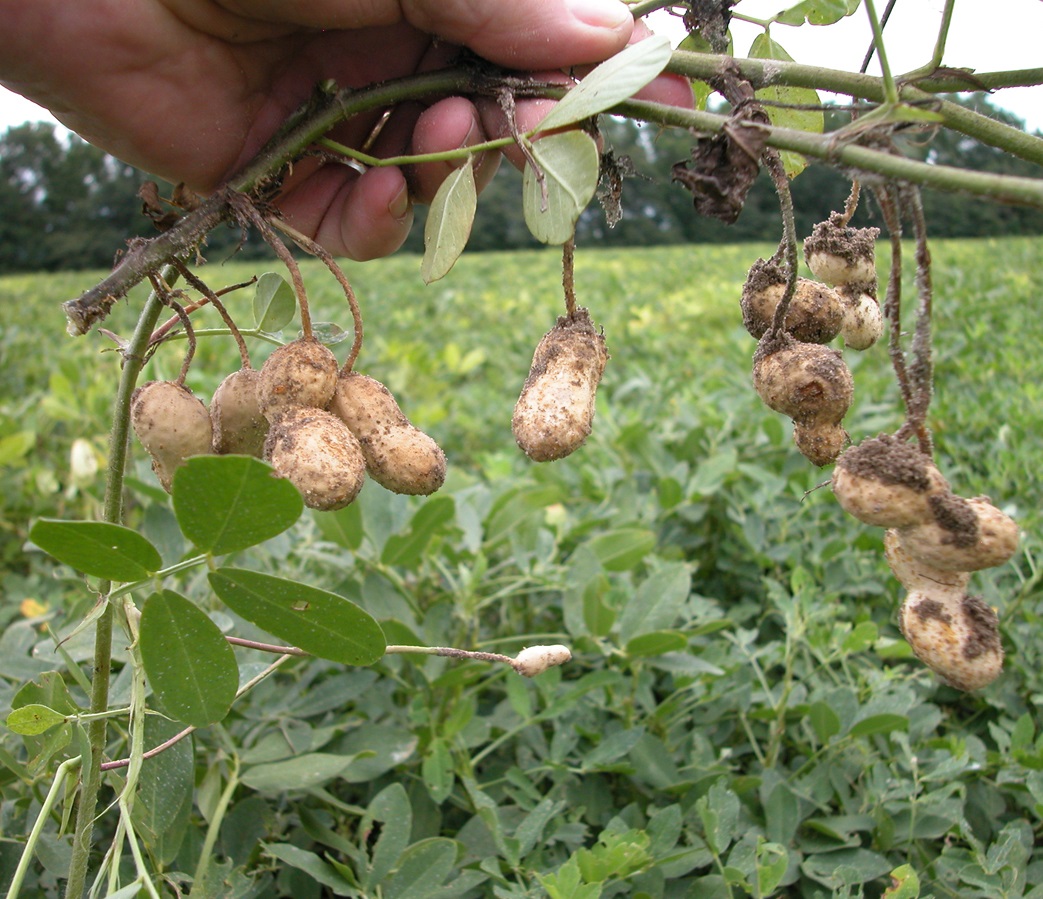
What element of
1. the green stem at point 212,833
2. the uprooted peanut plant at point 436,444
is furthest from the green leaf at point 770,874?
the green stem at point 212,833

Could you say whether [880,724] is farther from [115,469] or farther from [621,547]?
[115,469]

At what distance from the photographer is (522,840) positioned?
3.13ft

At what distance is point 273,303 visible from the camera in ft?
3.20

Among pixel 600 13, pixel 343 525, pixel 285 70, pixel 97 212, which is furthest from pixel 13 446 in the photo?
pixel 97 212

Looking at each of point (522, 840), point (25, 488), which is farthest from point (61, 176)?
point (522, 840)

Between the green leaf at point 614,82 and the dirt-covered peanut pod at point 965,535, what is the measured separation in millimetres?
401

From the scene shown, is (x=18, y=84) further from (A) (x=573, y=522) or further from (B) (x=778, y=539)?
(B) (x=778, y=539)

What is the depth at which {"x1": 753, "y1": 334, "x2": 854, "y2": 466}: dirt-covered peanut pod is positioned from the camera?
730 mm

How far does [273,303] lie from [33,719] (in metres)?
0.49

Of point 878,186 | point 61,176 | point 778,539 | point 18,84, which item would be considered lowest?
point 778,539

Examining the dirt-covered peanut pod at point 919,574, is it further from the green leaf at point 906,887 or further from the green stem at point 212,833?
the green stem at point 212,833

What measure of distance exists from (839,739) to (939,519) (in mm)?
596

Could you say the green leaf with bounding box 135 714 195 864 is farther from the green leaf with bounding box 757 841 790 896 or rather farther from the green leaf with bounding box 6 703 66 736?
the green leaf with bounding box 757 841 790 896

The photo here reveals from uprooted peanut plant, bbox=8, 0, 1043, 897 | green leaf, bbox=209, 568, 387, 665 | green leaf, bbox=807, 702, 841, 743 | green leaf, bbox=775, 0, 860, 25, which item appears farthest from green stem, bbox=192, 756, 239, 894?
green leaf, bbox=775, 0, 860, 25
